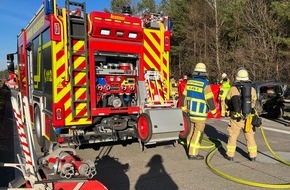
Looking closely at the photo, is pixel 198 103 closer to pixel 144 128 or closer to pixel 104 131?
pixel 144 128

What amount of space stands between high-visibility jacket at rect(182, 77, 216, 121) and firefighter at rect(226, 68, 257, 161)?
0.39 metres

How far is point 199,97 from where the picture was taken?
6195 mm

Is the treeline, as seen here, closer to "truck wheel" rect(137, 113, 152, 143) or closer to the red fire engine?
the red fire engine

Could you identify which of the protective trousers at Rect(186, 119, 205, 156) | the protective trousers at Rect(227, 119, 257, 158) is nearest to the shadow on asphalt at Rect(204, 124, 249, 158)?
the protective trousers at Rect(227, 119, 257, 158)

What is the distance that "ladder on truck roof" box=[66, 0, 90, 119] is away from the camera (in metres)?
5.80

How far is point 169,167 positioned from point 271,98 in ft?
23.8

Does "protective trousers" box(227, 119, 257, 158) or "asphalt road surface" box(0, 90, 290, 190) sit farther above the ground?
"protective trousers" box(227, 119, 257, 158)

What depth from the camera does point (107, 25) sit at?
6082 millimetres

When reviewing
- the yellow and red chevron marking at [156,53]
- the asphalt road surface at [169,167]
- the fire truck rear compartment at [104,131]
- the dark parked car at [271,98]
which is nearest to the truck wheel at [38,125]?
the asphalt road surface at [169,167]

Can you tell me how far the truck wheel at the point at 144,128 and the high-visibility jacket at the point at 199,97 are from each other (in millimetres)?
1045

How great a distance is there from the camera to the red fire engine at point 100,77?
5.73m

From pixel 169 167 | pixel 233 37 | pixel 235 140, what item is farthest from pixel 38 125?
pixel 233 37

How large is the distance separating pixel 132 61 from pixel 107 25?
3.54 ft

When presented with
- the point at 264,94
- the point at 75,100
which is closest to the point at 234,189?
the point at 75,100
